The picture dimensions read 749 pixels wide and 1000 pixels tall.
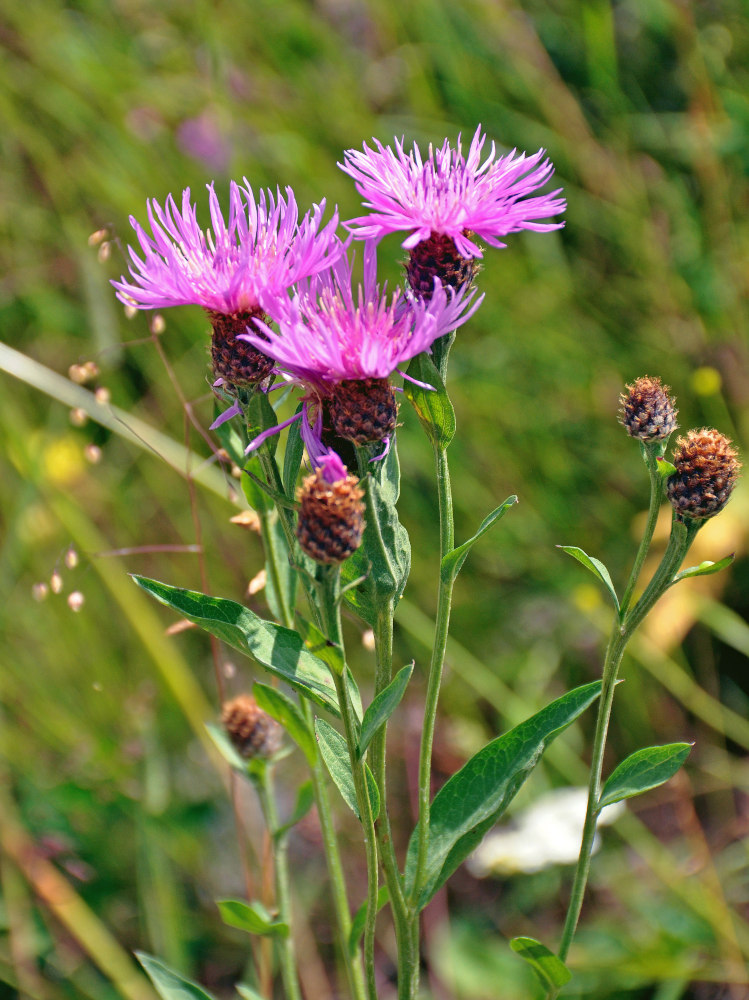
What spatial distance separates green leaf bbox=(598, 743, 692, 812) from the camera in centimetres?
59

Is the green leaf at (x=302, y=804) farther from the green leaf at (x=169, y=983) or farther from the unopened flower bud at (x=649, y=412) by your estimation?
the unopened flower bud at (x=649, y=412)

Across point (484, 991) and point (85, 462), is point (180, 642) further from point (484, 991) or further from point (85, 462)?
point (484, 991)

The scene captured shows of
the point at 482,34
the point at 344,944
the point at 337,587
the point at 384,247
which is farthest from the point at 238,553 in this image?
the point at 482,34

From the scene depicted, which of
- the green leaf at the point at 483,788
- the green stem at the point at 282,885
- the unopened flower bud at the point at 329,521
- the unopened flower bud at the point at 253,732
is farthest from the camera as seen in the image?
the unopened flower bud at the point at 253,732

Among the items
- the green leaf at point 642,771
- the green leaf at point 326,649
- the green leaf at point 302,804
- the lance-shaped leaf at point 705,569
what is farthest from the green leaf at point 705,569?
the green leaf at point 302,804

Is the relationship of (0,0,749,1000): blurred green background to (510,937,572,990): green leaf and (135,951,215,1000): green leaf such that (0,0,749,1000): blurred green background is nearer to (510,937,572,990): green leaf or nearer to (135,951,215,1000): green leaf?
(135,951,215,1000): green leaf

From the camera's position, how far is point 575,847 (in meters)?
1.17

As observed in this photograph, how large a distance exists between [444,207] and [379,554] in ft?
0.79

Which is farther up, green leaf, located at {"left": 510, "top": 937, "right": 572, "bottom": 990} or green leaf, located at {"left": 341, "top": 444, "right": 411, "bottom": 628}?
green leaf, located at {"left": 341, "top": 444, "right": 411, "bottom": 628}

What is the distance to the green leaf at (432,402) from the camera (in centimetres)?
56

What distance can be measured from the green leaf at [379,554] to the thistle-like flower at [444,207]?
5.2 inches

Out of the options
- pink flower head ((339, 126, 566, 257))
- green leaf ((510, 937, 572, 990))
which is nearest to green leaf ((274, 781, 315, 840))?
green leaf ((510, 937, 572, 990))

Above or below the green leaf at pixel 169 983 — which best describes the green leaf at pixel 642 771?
above

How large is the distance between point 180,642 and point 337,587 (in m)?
1.13
